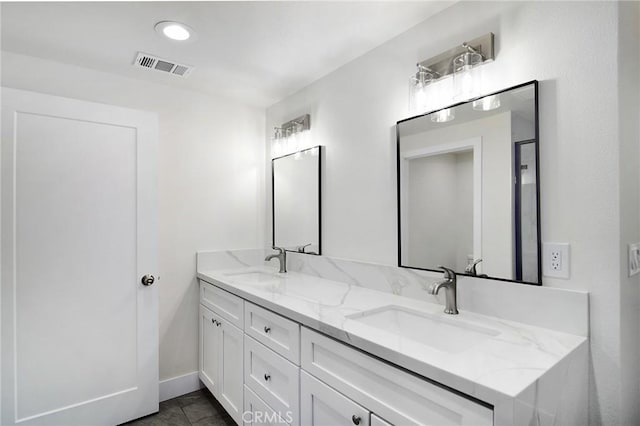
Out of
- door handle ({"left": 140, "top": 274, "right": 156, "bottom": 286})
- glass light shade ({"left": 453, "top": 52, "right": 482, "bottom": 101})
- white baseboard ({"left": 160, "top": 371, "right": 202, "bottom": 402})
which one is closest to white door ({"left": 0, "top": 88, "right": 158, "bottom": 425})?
door handle ({"left": 140, "top": 274, "right": 156, "bottom": 286})

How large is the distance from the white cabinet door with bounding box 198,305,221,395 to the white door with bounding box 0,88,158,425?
0.33 m

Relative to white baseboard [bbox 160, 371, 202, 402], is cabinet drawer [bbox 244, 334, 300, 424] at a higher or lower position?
higher

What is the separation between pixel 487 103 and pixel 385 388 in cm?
117

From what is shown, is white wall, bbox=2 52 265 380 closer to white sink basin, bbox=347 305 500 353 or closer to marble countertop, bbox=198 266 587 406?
marble countertop, bbox=198 266 587 406

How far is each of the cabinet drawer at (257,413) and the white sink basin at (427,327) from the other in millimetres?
629

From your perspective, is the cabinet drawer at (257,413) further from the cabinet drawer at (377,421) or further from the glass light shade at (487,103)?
the glass light shade at (487,103)

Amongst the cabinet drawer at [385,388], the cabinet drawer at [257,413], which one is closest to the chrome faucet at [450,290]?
the cabinet drawer at [385,388]

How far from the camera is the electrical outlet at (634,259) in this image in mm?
1172

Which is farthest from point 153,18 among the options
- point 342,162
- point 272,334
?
point 272,334

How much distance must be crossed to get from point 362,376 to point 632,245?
1.04 metres

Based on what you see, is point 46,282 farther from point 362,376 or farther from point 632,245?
point 632,245


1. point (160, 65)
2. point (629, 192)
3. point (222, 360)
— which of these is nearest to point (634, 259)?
point (629, 192)

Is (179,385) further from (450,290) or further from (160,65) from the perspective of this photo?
(160,65)

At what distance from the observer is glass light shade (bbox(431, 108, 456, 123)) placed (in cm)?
156
